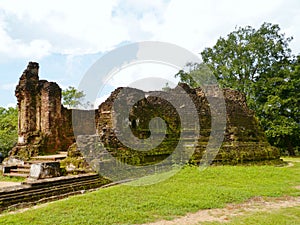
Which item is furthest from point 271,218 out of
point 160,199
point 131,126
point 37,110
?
point 37,110

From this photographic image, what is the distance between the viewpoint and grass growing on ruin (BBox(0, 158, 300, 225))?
4660mm

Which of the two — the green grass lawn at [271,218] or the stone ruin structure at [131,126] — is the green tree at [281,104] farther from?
the green grass lawn at [271,218]

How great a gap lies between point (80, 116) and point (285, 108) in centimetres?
1378

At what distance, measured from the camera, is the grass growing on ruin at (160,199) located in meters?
4.66

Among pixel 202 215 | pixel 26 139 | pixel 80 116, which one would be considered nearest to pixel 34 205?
pixel 202 215

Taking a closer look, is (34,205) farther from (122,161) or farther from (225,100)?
(225,100)

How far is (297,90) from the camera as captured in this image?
21.3 metres

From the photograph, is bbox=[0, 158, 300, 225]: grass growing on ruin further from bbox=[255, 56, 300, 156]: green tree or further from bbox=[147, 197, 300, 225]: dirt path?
bbox=[255, 56, 300, 156]: green tree

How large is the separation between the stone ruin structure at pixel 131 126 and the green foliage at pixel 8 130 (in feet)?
25.6

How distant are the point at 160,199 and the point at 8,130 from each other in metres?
23.7

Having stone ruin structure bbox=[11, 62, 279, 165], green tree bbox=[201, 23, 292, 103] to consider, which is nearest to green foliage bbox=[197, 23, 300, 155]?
green tree bbox=[201, 23, 292, 103]

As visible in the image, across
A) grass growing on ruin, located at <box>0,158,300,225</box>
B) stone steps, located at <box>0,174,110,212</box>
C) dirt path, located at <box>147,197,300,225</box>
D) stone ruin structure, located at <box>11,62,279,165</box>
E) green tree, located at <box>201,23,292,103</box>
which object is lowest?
dirt path, located at <box>147,197,300,225</box>

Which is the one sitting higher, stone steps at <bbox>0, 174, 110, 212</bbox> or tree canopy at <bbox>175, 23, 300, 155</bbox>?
tree canopy at <bbox>175, 23, 300, 155</bbox>

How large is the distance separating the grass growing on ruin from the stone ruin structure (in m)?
2.07
